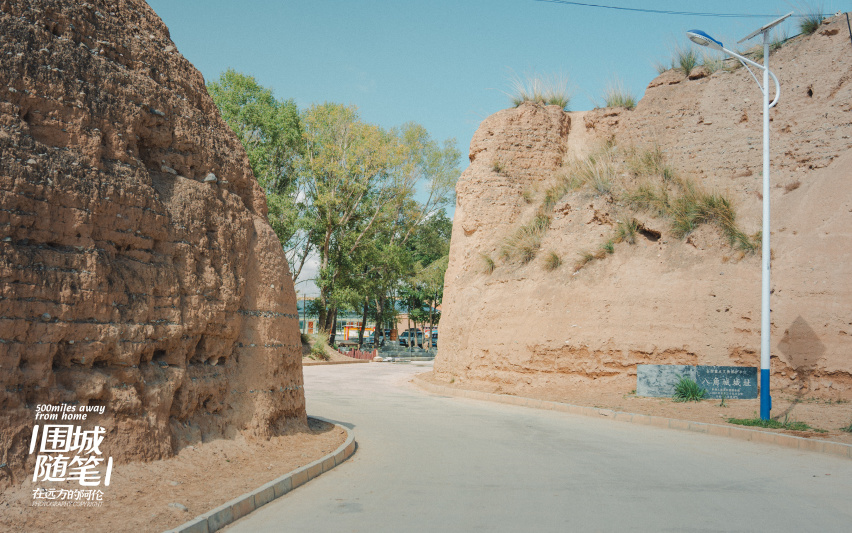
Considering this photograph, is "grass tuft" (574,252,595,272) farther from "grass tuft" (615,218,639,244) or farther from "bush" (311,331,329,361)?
"bush" (311,331,329,361)

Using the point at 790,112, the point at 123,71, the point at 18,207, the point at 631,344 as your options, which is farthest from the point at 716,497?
the point at 790,112

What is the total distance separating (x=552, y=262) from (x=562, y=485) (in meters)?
12.7

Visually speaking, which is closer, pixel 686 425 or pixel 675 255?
pixel 686 425

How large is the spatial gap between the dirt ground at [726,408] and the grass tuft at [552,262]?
4022 millimetres

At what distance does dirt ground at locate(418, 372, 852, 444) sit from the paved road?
127cm

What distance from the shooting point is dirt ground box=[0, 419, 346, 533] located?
4.95m

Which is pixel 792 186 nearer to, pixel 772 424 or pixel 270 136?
pixel 772 424

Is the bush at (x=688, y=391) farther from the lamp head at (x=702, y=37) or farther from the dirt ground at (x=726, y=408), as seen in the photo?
the lamp head at (x=702, y=37)

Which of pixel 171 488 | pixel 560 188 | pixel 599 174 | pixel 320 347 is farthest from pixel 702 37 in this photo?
pixel 320 347

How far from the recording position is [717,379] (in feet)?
46.9

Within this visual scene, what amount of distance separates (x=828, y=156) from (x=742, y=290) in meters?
4.74

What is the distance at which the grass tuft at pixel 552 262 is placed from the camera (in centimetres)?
1947

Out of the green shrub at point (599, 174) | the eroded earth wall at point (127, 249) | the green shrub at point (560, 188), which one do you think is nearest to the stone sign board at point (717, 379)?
the green shrub at point (599, 174)

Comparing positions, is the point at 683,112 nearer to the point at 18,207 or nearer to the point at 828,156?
the point at 828,156
